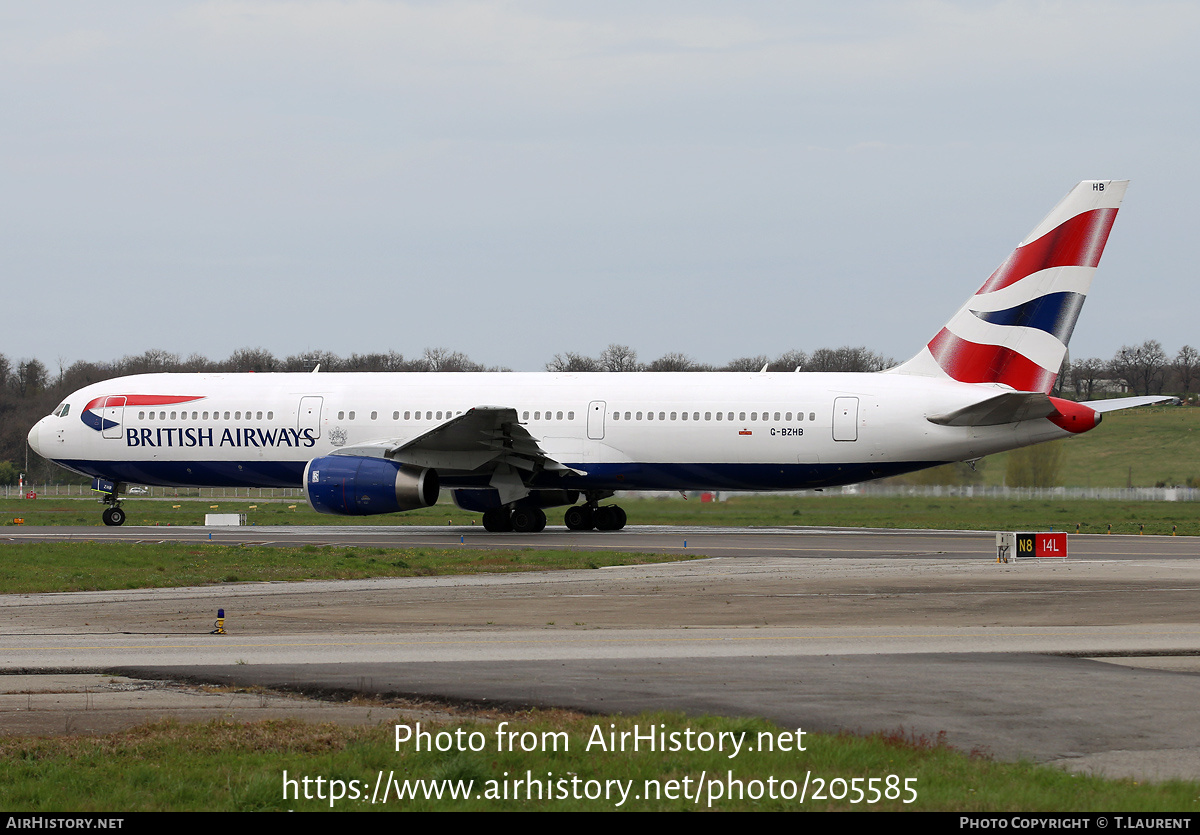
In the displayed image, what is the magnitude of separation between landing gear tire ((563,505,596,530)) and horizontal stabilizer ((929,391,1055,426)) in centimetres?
923

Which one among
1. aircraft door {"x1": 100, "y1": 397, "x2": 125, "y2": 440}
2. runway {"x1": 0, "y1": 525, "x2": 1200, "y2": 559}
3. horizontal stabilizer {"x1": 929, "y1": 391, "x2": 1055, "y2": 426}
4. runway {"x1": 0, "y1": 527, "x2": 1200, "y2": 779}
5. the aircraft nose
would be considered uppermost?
horizontal stabilizer {"x1": 929, "y1": 391, "x2": 1055, "y2": 426}

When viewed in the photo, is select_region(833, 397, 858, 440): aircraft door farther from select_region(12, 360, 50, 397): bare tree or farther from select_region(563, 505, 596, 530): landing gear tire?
select_region(12, 360, 50, 397): bare tree

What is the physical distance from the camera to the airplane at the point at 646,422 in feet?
97.8

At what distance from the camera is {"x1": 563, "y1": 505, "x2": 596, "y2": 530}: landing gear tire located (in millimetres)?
32875

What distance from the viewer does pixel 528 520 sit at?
32031 millimetres

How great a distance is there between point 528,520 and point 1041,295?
14.1 meters

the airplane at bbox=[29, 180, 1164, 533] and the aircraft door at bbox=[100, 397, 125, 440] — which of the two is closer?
the airplane at bbox=[29, 180, 1164, 533]

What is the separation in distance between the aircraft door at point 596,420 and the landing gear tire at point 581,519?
2169 millimetres

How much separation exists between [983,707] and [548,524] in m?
29.1

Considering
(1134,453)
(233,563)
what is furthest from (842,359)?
(233,563)

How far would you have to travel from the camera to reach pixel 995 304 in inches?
1209

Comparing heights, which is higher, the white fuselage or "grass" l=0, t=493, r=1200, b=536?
the white fuselage

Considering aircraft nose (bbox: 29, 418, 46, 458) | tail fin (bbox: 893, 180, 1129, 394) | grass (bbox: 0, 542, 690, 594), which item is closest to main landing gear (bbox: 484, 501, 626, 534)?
grass (bbox: 0, 542, 690, 594)
